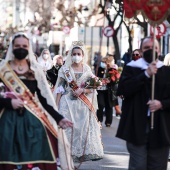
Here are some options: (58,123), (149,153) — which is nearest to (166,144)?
(149,153)

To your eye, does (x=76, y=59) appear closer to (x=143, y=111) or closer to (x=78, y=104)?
(x=78, y=104)

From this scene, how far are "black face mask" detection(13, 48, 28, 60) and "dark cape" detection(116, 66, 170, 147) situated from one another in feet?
3.45

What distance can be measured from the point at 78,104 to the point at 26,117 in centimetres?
429

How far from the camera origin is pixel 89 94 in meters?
13.4

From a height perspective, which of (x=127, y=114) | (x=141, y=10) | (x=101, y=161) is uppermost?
(x=141, y=10)

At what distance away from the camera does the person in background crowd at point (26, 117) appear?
28.7 ft

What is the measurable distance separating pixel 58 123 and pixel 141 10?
4.52ft

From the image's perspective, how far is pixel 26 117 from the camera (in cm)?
891

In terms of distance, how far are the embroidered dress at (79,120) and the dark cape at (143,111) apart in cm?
439

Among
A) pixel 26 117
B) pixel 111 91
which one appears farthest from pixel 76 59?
pixel 111 91

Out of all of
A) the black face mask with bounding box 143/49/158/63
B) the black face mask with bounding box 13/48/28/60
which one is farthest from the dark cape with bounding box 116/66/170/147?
the black face mask with bounding box 13/48/28/60

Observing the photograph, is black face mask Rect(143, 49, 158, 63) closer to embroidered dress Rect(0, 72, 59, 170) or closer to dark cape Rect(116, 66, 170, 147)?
dark cape Rect(116, 66, 170, 147)

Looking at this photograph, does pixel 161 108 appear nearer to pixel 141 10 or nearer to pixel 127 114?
pixel 127 114

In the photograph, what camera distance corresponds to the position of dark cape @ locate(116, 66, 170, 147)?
852 cm
